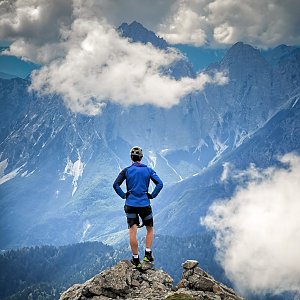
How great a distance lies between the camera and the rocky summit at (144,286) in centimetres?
2223

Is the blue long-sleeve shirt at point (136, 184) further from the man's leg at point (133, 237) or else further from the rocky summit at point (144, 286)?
the rocky summit at point (144, 286)

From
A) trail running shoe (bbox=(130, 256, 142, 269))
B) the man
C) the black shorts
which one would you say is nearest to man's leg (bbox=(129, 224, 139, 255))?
the man

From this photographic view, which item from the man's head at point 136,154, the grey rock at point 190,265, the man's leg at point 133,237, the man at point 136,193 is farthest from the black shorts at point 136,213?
the grey rock at point 190,265

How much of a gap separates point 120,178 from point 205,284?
771cm

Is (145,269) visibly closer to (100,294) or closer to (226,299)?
(100,294)

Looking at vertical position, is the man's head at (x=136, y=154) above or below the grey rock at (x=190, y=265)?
above

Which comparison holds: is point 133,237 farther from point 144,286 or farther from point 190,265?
point 190,265

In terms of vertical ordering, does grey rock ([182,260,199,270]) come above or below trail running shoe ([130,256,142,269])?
below

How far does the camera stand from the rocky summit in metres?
22.2

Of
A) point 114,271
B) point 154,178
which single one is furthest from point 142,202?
point 114,271

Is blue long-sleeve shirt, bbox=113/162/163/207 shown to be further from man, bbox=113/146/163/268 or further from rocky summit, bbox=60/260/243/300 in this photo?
rocky summit, bbox=60/260/243/300

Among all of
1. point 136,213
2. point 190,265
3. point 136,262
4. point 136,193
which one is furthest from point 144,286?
point 136,193

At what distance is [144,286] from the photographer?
76.5 ft

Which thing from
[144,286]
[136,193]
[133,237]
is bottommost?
[144,286]
